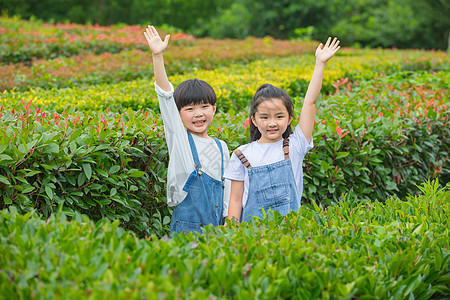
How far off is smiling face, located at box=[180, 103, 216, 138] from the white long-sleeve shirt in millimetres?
69

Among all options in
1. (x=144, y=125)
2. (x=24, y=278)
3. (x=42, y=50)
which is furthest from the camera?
(x=42, y=50)

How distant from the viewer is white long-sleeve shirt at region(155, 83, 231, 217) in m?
2.76

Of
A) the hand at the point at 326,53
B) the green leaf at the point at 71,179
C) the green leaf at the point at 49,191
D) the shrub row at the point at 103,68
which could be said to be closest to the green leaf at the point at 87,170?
the green leaf at the point at 71,179

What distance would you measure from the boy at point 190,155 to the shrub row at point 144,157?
414 millimetres

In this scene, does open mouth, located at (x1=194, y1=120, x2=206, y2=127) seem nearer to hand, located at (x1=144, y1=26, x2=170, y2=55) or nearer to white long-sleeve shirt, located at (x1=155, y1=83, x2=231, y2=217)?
white long-sleeve shirt, located at (x1=155, y1=83, x2=231, y2=217)

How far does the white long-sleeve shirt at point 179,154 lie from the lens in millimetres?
2762

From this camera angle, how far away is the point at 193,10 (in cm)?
2783

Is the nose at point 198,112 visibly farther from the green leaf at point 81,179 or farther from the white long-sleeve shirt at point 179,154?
the green leaf at point 81,179

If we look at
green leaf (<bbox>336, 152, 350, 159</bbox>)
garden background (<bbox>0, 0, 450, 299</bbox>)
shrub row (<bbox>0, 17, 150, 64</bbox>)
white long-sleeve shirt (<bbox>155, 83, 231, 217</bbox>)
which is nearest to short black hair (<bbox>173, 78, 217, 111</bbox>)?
white long-sleeve shirt (<bbox>155, 83, 231, 217</bbox>)

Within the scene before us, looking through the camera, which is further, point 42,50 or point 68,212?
point 42,50

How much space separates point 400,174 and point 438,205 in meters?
1.67

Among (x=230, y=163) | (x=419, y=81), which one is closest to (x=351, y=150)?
(x=230, y=163)

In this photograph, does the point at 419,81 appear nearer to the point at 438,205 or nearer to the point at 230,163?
the point at 438,205

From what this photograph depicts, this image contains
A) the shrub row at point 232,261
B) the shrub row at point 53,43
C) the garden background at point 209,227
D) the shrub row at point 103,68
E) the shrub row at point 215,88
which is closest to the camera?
the shrub row at point 232,261
